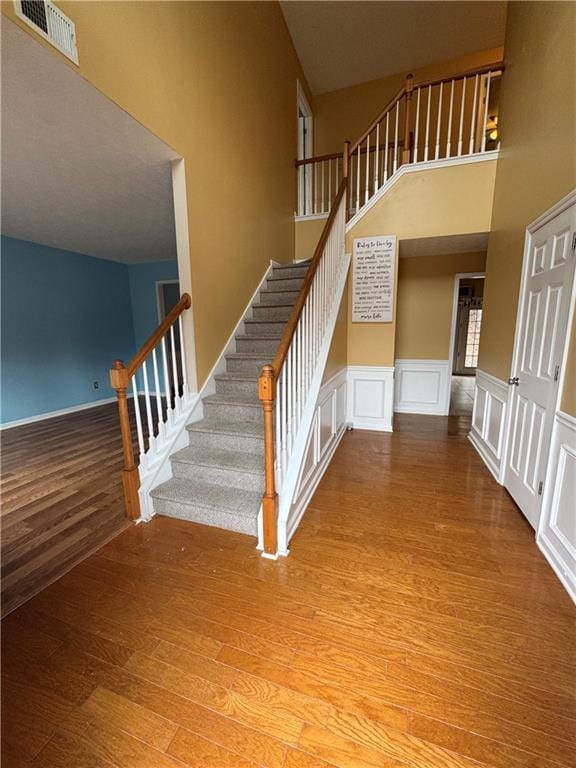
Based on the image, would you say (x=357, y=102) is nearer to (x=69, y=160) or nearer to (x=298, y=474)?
(x=69, y=160)

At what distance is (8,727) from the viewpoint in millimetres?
1088

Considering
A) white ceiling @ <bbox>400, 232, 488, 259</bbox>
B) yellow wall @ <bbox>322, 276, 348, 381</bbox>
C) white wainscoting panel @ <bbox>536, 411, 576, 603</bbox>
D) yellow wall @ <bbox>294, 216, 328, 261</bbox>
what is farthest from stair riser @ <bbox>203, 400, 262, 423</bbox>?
yellow wall @ <bbox>294, 216, 328, 261</bbox>

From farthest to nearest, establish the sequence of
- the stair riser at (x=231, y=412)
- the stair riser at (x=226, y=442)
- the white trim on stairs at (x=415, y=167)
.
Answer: the white trim on stairs at (x=415, y=167) → the stair riser at (x=231, y=412) → the stair riser at (x=226, y=442)

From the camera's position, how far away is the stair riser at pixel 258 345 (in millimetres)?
3111

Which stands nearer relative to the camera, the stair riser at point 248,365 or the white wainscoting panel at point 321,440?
the white wainscoting panel at point 321,440

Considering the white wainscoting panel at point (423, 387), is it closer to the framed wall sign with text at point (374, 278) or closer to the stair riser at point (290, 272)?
the framed wall sign with text at point (374, 278)

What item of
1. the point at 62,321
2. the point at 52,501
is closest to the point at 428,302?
the point at 52,501

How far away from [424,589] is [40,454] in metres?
3.93

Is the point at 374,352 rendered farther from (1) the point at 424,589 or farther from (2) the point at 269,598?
(2) the point at 269,598

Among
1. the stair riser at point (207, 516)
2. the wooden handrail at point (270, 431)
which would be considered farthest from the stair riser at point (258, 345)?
the stair riser at point (207, 516)

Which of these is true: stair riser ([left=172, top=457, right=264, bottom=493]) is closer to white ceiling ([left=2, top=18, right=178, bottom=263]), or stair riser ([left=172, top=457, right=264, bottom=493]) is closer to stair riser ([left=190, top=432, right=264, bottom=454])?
stair riser ([left=190, top=432, right=264, bottom=454])

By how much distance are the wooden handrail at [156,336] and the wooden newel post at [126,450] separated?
60 millimetres

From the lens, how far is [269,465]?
5.81 feet

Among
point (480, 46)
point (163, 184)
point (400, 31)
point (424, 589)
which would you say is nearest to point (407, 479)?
point (424, 589)
